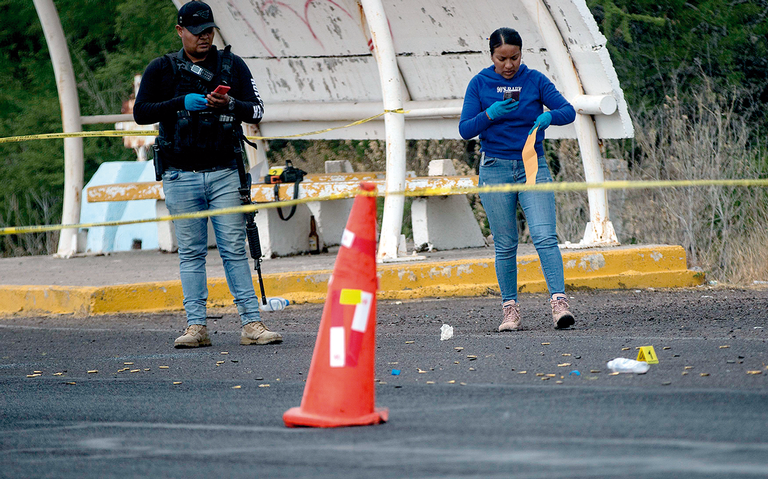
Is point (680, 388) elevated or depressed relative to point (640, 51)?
depressed

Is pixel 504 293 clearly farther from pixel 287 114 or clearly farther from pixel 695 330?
pixel 287 114

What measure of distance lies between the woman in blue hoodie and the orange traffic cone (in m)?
2.32

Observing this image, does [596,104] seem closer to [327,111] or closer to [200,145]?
[327,111]

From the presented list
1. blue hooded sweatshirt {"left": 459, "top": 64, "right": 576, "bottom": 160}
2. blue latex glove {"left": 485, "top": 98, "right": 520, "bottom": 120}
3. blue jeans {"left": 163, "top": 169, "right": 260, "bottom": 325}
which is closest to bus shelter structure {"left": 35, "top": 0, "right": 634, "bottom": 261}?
blue hooded sweatshirt {"left": 459, "top": 64, "right": 576, "bottom": 160}

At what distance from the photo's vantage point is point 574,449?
3260mm

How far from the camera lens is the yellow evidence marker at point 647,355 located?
193 inches

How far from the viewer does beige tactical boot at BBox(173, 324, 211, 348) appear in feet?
21.1

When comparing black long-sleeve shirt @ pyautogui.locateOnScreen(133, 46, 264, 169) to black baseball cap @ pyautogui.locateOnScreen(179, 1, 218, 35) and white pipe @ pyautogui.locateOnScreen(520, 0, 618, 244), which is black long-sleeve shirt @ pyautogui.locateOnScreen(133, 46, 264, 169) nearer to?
black baseball cap @ pyautogui.locateOnScreen(179, 1, 218, 35)

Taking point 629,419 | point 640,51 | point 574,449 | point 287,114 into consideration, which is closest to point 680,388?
point 629,419

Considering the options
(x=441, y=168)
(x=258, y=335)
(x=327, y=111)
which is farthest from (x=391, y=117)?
(x=258, y=335)

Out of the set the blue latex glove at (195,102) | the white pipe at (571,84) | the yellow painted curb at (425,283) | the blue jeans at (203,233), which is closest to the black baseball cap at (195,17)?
the blue latex glove at (195,102)

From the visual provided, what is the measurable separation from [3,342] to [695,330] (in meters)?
4.75

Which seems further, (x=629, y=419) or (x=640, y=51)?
(x=640, y=51)

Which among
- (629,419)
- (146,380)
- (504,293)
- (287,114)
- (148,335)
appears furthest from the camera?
(287,114)
